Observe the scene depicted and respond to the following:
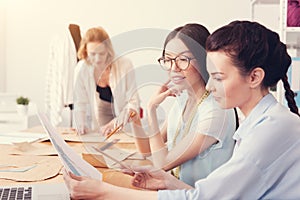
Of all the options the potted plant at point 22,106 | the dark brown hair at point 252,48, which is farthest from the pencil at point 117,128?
the potted plant at point 22,106

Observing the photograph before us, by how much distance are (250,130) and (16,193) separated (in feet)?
1.80

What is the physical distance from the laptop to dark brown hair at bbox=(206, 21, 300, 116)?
0.35m

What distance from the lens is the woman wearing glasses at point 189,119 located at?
896 millimetres

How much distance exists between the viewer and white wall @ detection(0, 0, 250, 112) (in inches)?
138

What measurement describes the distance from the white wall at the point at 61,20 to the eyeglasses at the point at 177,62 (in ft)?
8.62

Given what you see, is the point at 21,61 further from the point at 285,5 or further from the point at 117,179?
the point at 117,179

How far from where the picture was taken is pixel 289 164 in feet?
2.68

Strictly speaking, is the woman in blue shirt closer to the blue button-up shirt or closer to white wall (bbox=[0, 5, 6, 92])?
the blue button-up shirt

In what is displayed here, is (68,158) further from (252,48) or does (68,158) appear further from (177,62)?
(252,48)

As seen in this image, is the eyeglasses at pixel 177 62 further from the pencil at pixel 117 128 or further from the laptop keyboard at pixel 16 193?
the laptop keyboard at pixel 16 193

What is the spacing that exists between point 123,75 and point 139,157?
0.60ft

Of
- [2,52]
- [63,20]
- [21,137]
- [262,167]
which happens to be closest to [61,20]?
[63,20]

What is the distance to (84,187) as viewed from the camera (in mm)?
847

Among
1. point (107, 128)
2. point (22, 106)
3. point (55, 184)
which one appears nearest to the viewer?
point (107, 128)
